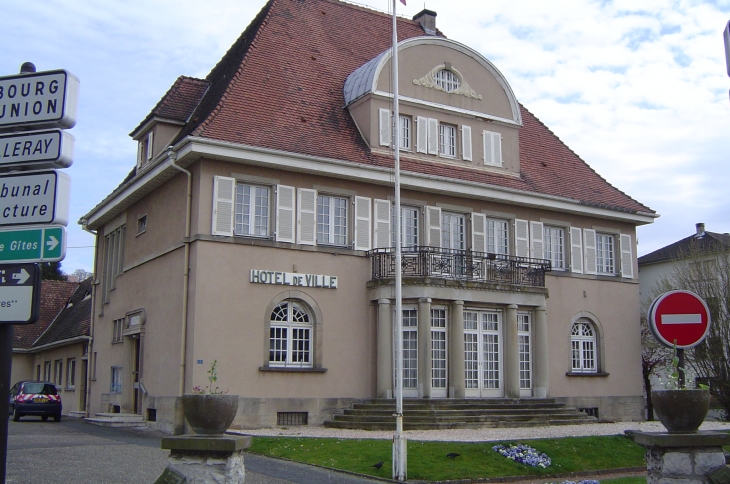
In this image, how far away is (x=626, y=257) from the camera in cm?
3081

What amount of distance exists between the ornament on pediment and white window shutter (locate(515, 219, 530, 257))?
15.1 feet

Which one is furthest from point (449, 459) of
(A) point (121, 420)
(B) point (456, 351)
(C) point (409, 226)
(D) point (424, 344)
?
(A) point (121, 420)

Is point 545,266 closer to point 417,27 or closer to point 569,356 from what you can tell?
point 569,356

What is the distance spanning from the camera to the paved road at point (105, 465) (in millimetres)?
13070

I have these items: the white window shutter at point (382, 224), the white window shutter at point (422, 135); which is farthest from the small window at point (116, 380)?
the white window shutter at point (422, 135)

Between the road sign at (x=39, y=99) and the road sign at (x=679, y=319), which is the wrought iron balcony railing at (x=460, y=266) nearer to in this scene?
the road sign at (x=679, y=319)

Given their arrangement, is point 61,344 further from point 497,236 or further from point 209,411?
point 209,411

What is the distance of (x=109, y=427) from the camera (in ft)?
79.6

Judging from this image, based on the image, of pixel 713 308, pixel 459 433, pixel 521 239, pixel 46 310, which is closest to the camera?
pixel 459 433

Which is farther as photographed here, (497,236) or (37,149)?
(497,236)

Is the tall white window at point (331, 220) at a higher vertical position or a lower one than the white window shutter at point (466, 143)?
lower

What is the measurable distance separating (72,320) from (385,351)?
21.2 m

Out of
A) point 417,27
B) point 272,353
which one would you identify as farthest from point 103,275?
point 417,27

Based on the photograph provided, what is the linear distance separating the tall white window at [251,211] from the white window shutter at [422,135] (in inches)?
226
